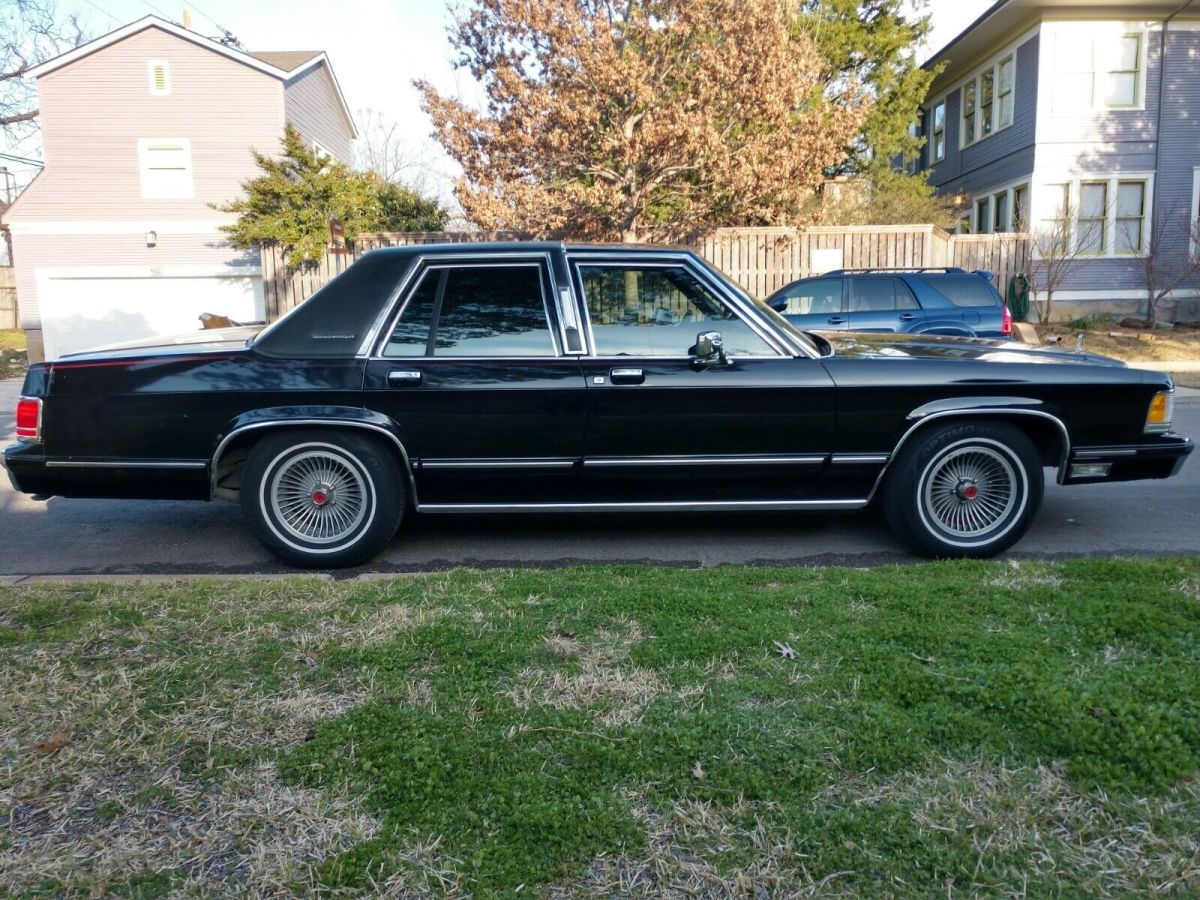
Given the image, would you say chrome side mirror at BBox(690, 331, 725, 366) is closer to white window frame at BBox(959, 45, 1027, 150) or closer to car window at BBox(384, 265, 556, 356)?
car window at BBox(384, 265, 556, 356)

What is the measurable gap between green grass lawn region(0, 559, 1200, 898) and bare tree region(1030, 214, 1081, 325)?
1796 cm

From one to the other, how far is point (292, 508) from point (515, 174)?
14.5 meters

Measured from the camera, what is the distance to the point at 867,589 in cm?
404

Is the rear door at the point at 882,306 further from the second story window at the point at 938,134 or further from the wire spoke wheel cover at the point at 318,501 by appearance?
the second story window at the point at 938,134

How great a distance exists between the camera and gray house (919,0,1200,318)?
21.9 metres

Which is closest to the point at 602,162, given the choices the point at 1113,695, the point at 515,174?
the point at 515,174

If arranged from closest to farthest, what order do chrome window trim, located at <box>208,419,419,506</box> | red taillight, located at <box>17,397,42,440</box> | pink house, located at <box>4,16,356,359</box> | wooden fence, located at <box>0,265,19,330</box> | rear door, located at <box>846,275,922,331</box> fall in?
chrome window trim, located at <box>208,419,419,506</box>, red taillight, located at <box>17,397,42,440</box>, rear door, located at <box>846,275,922,331</box>, pink house, located at <box>4,16,356,359</box>, wooden fence, located at <box>0,265,19,330</box>

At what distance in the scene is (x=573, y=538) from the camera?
5.70 m

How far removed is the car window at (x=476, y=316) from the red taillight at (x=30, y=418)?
→ 1862 mm

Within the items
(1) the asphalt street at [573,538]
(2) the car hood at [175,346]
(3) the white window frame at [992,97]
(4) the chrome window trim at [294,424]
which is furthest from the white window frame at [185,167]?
(4) the chrome window trim at [294,424]

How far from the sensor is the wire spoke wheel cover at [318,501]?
5012mm

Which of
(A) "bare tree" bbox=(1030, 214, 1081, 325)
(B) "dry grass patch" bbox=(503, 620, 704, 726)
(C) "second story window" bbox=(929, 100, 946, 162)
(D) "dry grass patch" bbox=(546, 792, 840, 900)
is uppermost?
(C) "second story window" bbox=(929, 100, 946, 162)

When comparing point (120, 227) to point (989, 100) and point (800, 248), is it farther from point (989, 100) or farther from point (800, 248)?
point (989, 100)

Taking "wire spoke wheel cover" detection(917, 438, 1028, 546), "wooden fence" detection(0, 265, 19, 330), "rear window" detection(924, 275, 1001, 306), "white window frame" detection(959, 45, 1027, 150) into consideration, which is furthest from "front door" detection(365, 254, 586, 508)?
"wooden fence" detection(0, 265, 19, 330)
